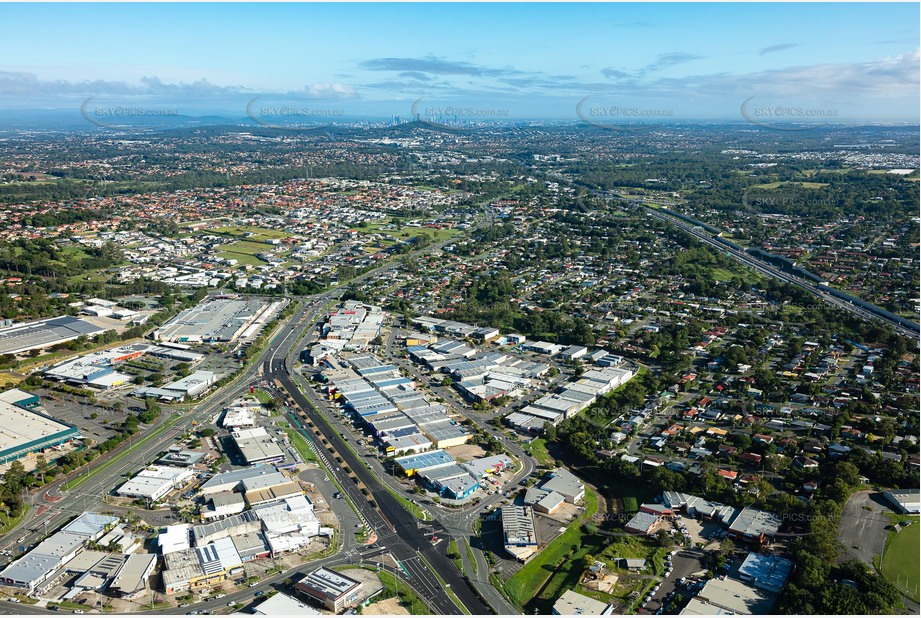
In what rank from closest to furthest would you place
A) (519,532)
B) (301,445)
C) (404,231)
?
(519,532) → (301,445) → (404,231)

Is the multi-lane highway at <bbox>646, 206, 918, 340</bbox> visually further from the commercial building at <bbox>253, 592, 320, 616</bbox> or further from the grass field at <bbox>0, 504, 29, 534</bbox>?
the grass field at <bbox>0, 504, 29, 534</bbox>

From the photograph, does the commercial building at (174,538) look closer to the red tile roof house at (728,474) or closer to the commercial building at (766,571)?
the commercial building at (766,571)

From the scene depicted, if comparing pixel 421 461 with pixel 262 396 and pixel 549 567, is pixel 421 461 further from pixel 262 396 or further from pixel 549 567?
pixel 262 396

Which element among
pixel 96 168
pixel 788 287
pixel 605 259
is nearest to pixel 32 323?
pixel 605 259

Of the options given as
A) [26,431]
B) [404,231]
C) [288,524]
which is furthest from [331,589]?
[404,231]

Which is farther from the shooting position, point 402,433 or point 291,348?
point 291,348

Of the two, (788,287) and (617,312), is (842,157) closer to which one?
(788,287)
